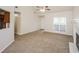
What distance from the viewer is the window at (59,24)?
10.4m

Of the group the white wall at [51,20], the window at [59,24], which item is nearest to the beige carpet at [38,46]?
the white wall at [51,20]

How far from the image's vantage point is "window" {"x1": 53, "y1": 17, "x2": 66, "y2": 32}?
10.4 meters

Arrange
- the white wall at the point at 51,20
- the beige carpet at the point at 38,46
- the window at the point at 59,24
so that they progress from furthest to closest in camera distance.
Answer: the window at the point at 59,24 < the white wall at the point at 51,20 < the beige carpet at the point at 38,46

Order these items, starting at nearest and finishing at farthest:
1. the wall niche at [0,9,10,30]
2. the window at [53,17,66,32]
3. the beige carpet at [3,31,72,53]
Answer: the beige carpet at [3,31,72,53]
the wall niche at [0,9,10,30]
the window at [53,17,66,32]

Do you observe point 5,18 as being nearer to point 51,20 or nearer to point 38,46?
point 38,46

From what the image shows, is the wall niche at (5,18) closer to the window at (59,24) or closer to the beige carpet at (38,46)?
the beige carpet at (38,46)

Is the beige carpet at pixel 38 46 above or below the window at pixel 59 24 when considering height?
below

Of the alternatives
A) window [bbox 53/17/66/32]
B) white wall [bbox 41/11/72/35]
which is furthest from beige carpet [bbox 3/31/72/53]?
window [bbox 53/17/66/32]

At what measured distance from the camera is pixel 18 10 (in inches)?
320

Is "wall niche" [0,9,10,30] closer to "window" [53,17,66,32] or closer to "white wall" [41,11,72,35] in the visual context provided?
"white wall" [41,11,72,35]

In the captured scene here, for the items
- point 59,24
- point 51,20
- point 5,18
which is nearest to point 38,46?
point 5,18

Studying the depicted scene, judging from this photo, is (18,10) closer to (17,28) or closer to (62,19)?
(17,28)

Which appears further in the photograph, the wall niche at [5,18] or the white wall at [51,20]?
the white wall at [51,20]
